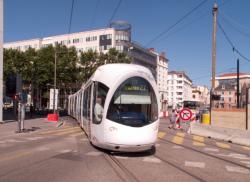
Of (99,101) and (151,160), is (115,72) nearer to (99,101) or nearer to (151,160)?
(99,101)

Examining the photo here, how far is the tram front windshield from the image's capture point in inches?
396

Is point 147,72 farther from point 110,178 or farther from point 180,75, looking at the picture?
point 180,75

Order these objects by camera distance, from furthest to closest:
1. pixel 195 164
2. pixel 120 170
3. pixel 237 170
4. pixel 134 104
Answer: pixel 134 104 → pixel 195 164 → pixel 237 170 → pixel 120 170

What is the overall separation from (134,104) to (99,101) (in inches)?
44.2

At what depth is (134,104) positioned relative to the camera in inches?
409

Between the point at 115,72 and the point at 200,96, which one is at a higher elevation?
the point at 200,96

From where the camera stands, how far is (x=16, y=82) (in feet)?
72.3

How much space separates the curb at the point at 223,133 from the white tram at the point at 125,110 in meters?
7.65

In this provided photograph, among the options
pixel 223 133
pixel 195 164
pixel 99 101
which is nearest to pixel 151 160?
pixel 195 164

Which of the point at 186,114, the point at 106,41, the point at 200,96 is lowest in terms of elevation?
the point at 186,114

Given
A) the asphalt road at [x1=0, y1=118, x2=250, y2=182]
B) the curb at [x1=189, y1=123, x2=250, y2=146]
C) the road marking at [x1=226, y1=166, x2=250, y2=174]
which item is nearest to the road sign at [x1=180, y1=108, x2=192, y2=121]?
the curb at [x1=189, y1=123, x2=250, y2=146]

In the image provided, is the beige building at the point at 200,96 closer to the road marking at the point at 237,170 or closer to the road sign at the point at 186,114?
the road sign at the point at 186,114

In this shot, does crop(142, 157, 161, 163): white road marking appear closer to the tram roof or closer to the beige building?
the tram roof

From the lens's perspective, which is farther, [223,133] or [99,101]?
[223,133]
